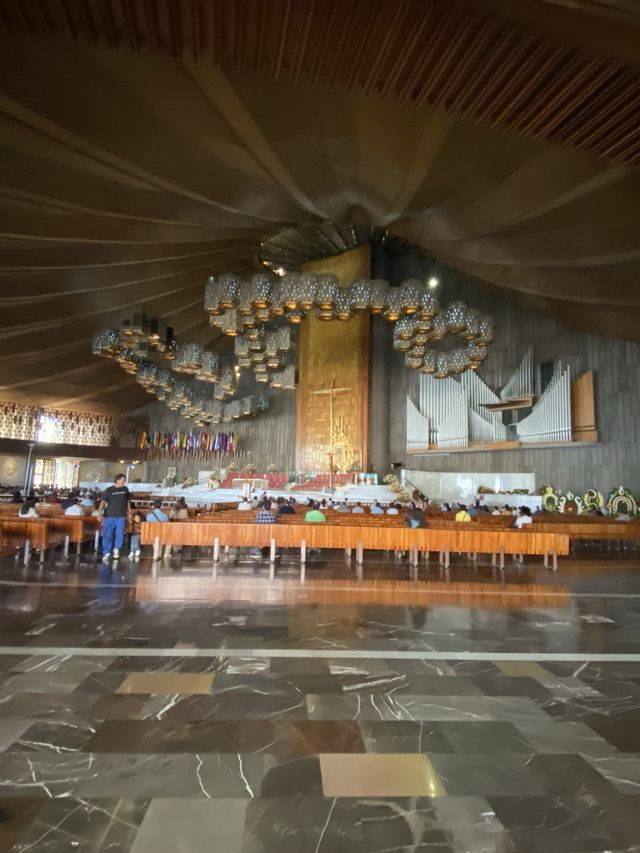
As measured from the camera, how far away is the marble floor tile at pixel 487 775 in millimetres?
1881

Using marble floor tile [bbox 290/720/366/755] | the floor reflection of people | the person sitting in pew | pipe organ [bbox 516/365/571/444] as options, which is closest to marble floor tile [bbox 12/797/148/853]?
marble floor tile [bbox 290/720/366/755]

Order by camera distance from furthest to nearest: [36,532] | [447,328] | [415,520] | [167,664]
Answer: [447,328]
[415,520]
[36,532]
[167,664]

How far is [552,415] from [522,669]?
1335 centimetres

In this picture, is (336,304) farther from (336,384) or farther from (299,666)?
(336,384)

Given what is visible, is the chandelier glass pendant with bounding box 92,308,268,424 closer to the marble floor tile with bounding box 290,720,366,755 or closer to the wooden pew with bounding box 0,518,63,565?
the wooden pew with bounding box 0,518,63,565

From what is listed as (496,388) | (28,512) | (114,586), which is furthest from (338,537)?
(496,388)

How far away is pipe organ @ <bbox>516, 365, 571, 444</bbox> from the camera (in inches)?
585

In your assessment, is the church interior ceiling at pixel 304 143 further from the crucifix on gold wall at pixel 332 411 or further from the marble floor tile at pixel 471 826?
the crucifix on gold wall at pixel 332 411

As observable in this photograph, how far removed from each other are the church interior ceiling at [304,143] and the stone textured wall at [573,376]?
964 millimetres

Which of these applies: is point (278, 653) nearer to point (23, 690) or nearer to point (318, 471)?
point (23, 690)

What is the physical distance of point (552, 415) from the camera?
15203 millimetres

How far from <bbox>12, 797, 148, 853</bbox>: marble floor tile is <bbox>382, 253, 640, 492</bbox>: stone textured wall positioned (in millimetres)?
14701

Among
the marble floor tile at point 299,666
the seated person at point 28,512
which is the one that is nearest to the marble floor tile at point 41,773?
the marble floor tile at point 299,666

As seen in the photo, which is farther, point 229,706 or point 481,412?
point 481,412
